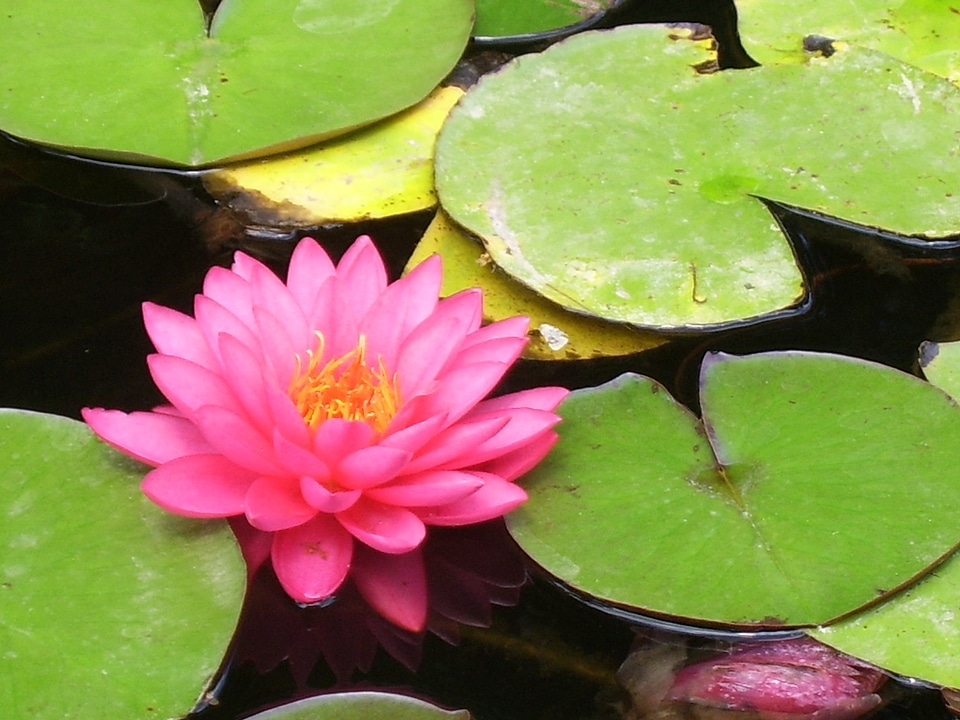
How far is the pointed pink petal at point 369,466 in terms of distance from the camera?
1226 mm

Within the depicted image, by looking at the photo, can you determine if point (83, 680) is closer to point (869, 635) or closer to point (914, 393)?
point (869, 635)

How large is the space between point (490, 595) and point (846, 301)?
95cm

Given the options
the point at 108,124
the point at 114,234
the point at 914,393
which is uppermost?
the point at 108,124

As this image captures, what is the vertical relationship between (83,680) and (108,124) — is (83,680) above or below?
below

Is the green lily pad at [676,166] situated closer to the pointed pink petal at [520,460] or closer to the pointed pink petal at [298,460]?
the pointed pink petal at [520,460]

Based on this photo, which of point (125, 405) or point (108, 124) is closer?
point (125, 405)

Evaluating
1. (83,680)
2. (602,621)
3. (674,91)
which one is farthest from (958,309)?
(83,680)

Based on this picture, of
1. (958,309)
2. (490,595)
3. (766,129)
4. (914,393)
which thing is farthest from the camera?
(766,129)

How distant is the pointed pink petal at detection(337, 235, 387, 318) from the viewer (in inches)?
59.1

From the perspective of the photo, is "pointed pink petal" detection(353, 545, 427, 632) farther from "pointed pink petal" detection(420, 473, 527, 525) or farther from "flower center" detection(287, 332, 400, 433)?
"flower center" detection(287, 332, 400, 433)

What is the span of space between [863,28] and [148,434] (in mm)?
1965

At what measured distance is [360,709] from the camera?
1.16 metres

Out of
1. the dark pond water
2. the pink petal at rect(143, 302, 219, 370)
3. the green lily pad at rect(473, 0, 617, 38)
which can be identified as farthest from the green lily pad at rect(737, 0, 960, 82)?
the pink petal at rect(143, 302, 219, 370)

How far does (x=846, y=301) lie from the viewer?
1848mm
